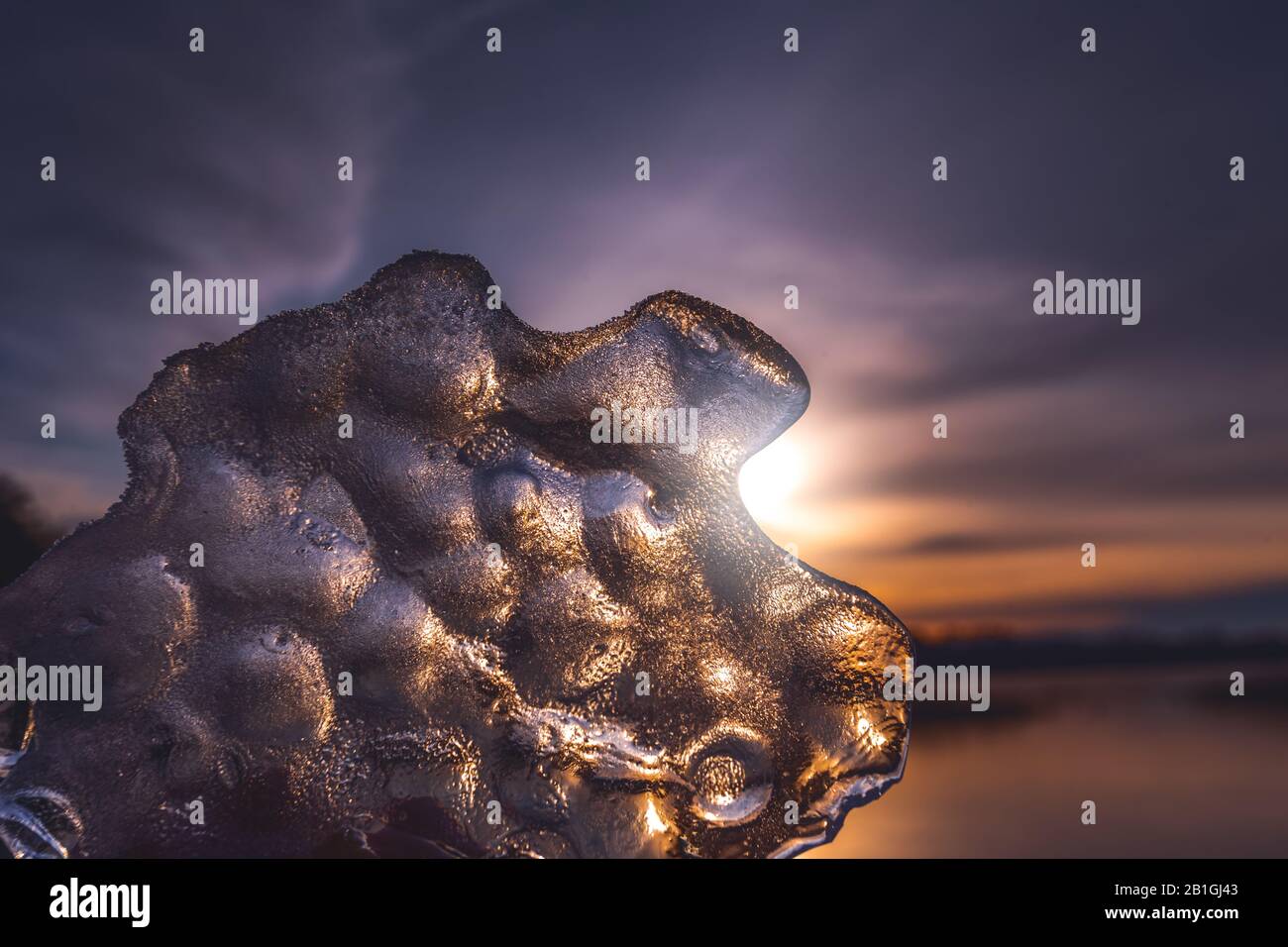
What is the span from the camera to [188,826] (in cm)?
242

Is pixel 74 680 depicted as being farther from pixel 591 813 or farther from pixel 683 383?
pixel 683 383

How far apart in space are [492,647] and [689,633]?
0.62 meters

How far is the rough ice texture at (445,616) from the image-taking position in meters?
2.43

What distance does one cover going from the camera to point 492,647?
2582mm

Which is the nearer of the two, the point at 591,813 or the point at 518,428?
the point at 591,813

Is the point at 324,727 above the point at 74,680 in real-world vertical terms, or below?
below

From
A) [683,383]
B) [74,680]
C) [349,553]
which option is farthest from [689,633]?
[74,680]

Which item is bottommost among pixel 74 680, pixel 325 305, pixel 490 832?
pixel 490 832

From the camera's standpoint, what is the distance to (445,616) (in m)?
2.61

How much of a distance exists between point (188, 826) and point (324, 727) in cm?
45

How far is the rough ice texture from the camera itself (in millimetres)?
2434

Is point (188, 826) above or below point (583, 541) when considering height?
below

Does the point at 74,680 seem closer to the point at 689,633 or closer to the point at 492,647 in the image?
the point at 492,647

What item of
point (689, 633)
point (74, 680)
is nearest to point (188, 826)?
point (74, 680)
